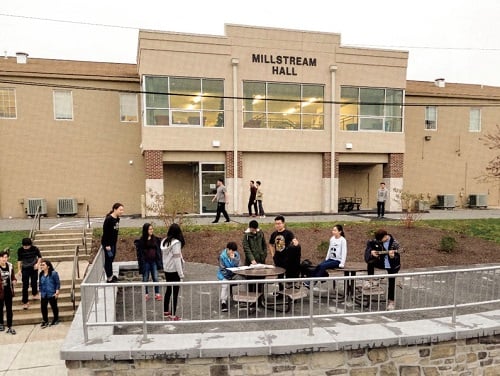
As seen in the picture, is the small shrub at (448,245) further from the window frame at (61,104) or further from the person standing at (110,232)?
the window frame at (61,104)

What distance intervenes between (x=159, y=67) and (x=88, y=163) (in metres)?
6.53

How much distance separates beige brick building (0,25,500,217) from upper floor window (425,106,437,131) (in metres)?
4.39

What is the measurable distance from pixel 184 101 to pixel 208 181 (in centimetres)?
436

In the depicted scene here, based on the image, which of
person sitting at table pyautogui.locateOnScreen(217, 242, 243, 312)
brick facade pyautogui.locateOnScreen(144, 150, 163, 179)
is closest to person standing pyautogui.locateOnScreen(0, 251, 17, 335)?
person sitting at table pyautogui.locateOnScreen(217, 242, 243, 312)

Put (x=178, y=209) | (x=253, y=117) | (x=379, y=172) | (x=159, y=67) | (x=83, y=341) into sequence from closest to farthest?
1. (x=83, y=341)
2. (x=178, y=209)
3. (x=159, y=67)
4. (x=253, y=117)
5. (x=379, y=172)

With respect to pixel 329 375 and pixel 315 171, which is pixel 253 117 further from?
pixel 329 375

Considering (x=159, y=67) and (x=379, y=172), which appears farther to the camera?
(x=379, y=172)

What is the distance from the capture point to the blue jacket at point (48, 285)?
24.4ft

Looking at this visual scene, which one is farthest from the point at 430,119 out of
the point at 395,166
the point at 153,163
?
the point at 153,163

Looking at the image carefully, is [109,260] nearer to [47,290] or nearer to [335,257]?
[47,290]

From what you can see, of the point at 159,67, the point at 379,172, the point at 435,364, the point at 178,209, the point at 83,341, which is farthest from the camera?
the point at 379,172

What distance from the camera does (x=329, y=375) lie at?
17.0 ft

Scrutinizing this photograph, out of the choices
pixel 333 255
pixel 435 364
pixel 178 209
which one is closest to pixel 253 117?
pixel 178 209

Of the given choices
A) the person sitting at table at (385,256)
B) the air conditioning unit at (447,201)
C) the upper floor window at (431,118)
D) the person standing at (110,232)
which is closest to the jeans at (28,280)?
the person standing at (110,232)
